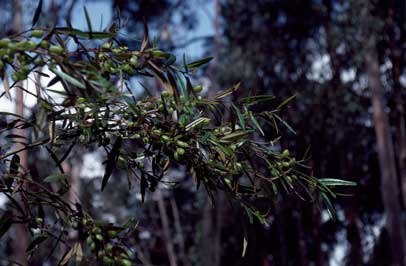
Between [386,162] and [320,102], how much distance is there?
3.62 feet

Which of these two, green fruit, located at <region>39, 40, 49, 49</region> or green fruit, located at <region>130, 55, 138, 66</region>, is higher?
green fruit, located at <region>39, 40, 49, 49</region>

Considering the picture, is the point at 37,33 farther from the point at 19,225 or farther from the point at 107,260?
the point at 19,225

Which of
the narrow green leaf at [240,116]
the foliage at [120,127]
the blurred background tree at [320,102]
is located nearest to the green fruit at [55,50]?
the foliage at [120,127]

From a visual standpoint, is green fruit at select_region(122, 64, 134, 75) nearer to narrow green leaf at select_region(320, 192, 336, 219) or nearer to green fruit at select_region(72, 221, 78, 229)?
green fruit at select_region(72, 221, 78, 229)

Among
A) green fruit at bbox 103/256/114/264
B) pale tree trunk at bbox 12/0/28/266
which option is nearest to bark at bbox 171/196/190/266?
pale tree trunk at bbox 12/0/28/266

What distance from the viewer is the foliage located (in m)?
0.89

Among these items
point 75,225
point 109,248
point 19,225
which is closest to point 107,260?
point 109,248

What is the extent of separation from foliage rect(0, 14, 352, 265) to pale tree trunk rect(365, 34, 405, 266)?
21.9 ft

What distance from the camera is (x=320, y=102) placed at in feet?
26.7

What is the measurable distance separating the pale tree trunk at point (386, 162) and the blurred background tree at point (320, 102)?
13mm

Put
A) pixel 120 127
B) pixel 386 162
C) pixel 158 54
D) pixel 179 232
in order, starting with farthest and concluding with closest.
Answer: pixel 179 232, pixel 386 162, pixel 120 127, pixel 158 54

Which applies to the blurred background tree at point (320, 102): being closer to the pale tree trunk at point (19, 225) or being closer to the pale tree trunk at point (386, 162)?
the pale tree trunk at point (386, 162)

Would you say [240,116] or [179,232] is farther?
[179,232]

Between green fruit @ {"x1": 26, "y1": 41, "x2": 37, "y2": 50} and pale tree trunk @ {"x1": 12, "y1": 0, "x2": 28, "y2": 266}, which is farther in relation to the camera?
pale tree trunk @ {"x1": 12, "y1": 0, "x2": 28, "y2": 266}
